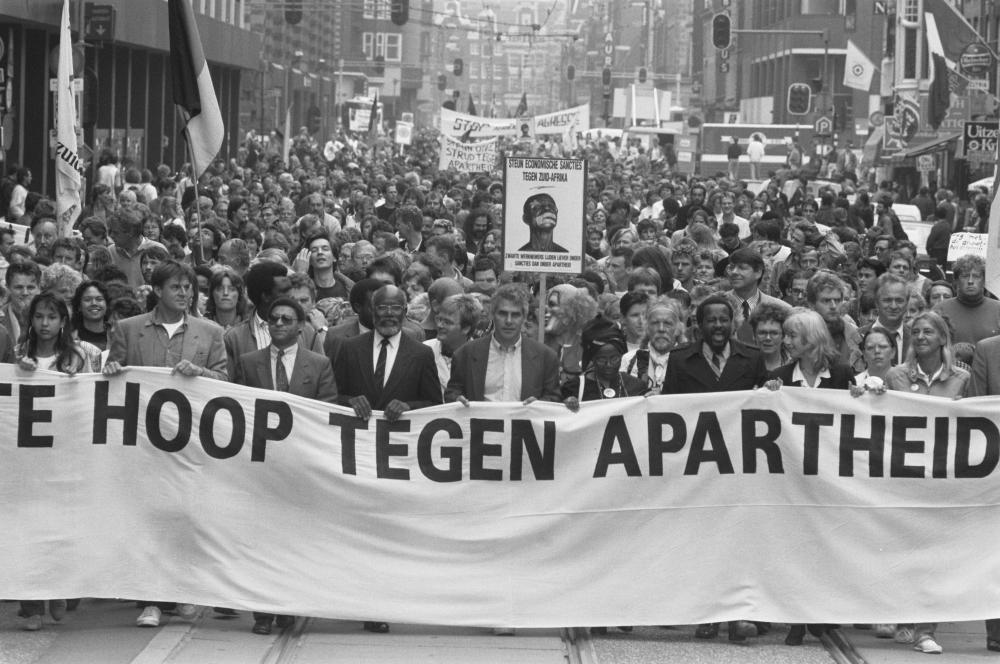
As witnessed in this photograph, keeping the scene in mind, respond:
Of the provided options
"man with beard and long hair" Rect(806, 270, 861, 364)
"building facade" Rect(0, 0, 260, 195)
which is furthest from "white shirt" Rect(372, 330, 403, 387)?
"building facade" Rect(0, 0, 260, 195)

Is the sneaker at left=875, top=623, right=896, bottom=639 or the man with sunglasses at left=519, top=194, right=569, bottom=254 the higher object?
the man with sunglasses at left=519, top=194, right=569, bottom=254

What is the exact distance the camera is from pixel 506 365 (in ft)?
31.3

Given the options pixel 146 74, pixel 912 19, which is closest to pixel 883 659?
pixel 146 74

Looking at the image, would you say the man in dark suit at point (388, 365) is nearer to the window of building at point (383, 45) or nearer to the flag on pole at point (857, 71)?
the flag on pole at point (857, 71)

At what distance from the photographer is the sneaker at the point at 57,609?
9094 millimetres

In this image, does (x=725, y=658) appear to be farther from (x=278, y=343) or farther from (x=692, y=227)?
(x=692, y=227)

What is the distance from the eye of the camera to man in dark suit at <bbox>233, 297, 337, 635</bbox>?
9.39m

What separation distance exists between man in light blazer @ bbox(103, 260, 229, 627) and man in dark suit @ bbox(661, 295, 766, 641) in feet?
7.28

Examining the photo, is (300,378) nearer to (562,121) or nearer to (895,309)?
(895,309)

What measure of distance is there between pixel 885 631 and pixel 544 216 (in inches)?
143

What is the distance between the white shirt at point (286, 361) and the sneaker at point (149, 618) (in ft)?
4.03

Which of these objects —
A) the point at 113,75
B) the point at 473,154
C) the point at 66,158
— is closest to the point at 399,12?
the point at 113,75

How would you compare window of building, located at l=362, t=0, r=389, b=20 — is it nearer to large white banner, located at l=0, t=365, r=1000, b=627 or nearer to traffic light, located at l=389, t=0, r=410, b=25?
traffic light, located at l=389, t=0, r=410, b=25

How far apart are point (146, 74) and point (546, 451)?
123 feet
